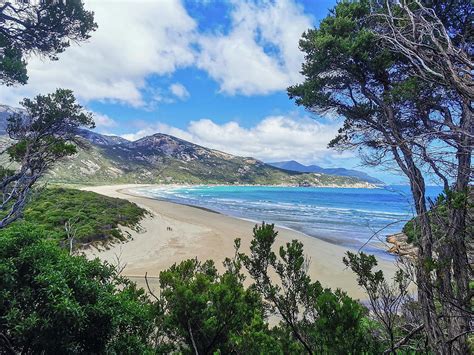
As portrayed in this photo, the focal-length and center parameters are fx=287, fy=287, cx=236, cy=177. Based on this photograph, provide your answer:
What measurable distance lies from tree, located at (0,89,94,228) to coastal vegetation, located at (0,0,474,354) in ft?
0.26

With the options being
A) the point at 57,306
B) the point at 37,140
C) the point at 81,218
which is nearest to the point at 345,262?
the point at 57,306

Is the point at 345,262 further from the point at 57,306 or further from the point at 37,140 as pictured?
the point at 37,140

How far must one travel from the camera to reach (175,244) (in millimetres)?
21688

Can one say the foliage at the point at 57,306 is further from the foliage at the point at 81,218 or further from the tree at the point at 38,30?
the foliage at the point at 81,218

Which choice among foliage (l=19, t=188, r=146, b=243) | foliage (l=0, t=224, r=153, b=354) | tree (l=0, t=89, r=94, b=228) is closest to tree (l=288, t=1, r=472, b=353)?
foliage (l=0, t=224, r=153, b=354)

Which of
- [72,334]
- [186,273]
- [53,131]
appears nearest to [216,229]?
[53,131]

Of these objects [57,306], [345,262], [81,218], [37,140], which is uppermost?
[37,140]

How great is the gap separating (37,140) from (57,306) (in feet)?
19.8

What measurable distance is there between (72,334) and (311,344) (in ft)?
10.7

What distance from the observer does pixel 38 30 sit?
9.23 m

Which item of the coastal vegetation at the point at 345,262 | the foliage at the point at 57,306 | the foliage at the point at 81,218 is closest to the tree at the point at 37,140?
the coastal vegetation at the point at 345,262

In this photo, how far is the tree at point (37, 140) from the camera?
6.98 meters

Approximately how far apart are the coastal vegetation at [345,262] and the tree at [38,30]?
244cm

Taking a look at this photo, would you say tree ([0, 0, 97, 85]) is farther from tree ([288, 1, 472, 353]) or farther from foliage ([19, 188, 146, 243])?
foliage ([19, 188, 146, 243])
